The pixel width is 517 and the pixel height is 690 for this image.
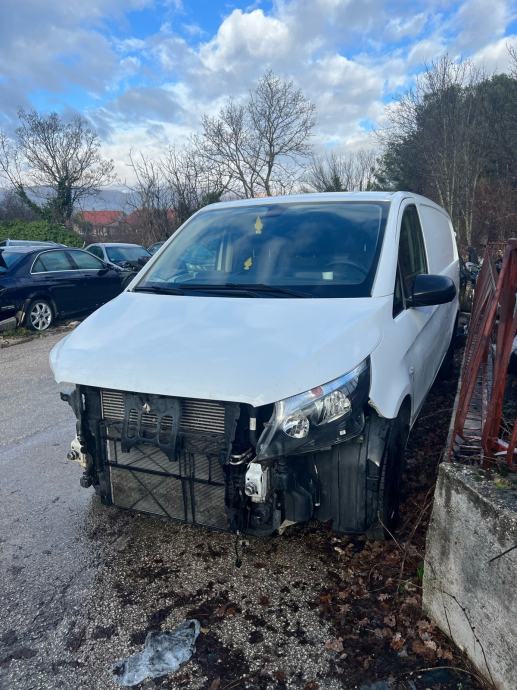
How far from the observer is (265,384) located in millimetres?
2264

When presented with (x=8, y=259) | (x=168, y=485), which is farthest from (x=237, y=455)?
(x=8, y=259)

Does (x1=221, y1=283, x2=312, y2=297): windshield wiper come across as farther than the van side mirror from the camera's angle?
No

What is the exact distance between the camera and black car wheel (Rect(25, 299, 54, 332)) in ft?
32.1

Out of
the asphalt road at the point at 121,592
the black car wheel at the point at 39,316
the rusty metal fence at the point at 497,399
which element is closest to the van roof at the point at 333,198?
the rusty metal fence at the point at 497,399

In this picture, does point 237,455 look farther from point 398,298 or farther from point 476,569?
point 398,298

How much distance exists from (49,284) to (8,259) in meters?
0.90

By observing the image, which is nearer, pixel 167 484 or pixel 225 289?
pixel 167 484

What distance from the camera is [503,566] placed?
6.20 ft

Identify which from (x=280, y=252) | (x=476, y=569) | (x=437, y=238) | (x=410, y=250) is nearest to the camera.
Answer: (x=476, y=569)

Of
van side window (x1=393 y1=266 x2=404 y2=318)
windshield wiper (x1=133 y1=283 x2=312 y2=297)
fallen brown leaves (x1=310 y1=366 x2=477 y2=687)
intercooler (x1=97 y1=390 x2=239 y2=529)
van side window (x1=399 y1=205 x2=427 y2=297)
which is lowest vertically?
fallen brown leaves (x1=310 y1=366 x2=477 y2=687)

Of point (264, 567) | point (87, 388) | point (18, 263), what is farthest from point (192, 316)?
point (18, 263)

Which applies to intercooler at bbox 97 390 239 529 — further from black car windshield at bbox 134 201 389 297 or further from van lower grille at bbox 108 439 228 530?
black car windshield at bbox 134 201 389 297

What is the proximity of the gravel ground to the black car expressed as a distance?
685 centimetres

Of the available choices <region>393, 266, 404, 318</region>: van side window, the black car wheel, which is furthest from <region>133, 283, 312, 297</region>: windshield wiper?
the black car wheel
